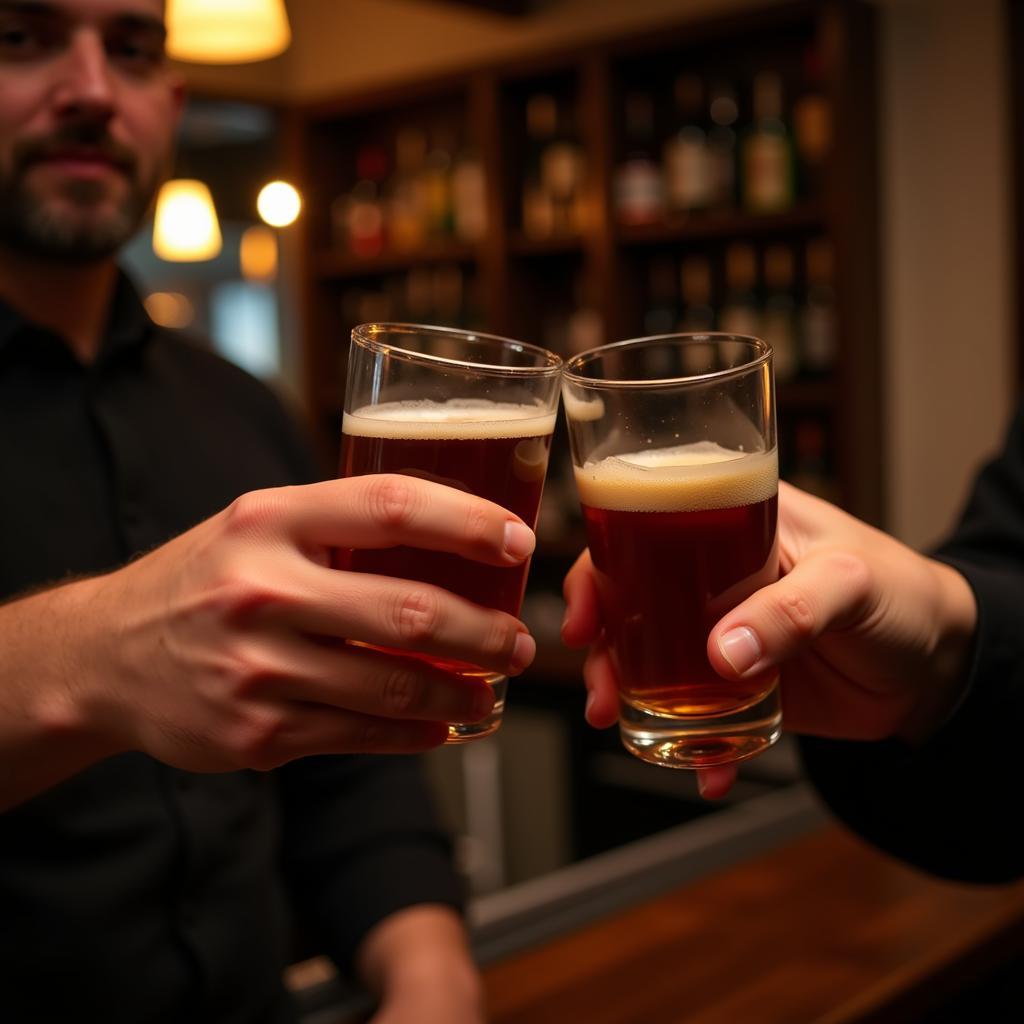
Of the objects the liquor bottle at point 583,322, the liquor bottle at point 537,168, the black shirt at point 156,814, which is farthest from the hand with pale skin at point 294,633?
the liquor bottle at point 537,168

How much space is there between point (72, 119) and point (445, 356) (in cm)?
83

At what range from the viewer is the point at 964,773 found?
118 centimetres

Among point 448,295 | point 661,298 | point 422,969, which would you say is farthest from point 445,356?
point 448,295

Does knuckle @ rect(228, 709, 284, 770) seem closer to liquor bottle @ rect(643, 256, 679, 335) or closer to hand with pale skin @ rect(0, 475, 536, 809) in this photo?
hand with pale skin @ rect(0, 475, 536, 809)

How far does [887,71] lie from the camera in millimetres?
3426

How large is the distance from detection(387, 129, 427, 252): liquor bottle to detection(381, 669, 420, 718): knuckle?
12.5 feet

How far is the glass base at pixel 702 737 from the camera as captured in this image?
35.2 inches

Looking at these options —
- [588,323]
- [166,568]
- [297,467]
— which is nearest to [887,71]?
[588,323]

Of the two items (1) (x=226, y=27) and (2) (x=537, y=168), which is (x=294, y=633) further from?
(2) (x=537, y=168)

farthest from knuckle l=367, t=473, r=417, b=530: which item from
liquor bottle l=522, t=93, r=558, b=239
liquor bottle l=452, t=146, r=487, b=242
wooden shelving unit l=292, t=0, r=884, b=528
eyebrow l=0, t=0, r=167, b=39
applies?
liquor bottle l=452, t=146, r=487, b=242

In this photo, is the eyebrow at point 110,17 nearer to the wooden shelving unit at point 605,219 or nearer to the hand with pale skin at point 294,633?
the hand with pale skin at point 294,633

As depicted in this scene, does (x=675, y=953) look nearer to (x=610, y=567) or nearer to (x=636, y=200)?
(x=610, y=567)

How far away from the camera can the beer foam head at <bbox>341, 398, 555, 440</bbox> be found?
0.80 m

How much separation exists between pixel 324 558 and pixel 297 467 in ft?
3.37
